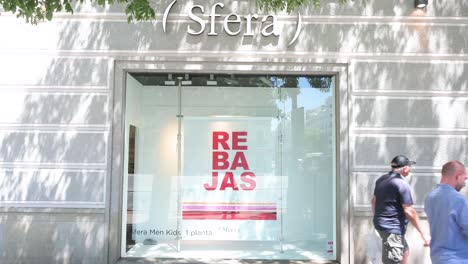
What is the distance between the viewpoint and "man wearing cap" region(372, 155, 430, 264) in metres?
5.73

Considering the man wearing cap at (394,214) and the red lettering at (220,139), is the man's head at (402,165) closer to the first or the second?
the man wearing cap at (394,214)

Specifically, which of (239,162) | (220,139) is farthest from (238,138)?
(239,162)

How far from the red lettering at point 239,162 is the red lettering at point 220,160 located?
0.41 feet

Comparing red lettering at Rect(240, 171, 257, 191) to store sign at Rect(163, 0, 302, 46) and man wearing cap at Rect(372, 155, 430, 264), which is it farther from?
man wearing cap at Rect(372, 155, 430, 264)

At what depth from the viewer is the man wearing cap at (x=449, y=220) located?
3.82 metres

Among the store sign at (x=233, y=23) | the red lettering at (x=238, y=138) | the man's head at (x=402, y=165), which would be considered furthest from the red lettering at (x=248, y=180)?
the man's head at (x=402, y=165)

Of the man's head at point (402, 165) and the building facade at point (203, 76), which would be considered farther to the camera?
the building facade at point (203, 76)

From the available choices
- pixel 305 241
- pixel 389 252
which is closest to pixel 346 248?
pixel 305 241

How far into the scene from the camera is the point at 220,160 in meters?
8.61

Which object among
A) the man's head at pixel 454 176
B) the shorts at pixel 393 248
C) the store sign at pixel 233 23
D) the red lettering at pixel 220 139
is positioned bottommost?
the shorts at pixel 393 248

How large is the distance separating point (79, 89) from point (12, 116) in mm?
1135

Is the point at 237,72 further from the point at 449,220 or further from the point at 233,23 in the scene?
the point at 449,220

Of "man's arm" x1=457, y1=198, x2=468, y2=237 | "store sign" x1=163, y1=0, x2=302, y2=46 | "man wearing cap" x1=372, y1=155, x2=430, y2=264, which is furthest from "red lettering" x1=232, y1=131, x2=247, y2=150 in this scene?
"man's arm" x1=457, y1=198, x2=468, y2=237

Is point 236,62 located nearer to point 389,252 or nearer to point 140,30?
point 140,30
